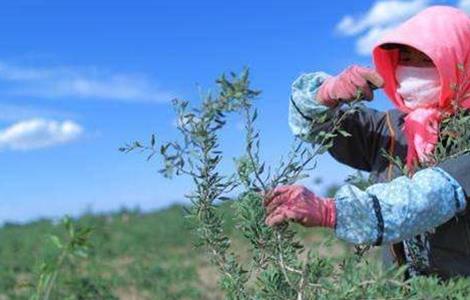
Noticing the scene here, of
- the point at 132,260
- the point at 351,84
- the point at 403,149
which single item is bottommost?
the point at 132,260

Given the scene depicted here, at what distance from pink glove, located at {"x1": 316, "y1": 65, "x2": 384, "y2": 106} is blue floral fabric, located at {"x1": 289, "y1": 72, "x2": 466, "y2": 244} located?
0.52 feet

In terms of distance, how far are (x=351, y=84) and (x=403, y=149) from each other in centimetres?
41

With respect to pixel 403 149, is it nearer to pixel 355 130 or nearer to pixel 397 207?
pixel 355 130

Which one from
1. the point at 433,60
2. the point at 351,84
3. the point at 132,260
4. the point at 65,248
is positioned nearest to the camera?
the point at 65,248

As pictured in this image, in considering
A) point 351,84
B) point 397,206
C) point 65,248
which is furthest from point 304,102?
point 65,248

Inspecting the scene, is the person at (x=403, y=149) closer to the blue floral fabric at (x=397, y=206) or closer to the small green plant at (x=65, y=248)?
the blue floral fabric at (x=397, y=206)

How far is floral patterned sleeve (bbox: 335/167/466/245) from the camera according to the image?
5.21ft

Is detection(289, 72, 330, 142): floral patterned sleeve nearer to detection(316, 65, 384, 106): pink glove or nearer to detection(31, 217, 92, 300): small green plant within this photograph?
detection(316, 65, 384, 106): pink glove

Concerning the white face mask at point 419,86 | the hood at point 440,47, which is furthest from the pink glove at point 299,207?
the white face mask at point 419,86

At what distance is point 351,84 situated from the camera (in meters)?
1.84

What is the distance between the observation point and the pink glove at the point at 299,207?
1481 mm

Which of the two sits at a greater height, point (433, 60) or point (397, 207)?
point (433, 60)

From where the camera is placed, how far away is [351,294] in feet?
4.25

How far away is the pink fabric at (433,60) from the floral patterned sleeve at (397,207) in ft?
0.57
